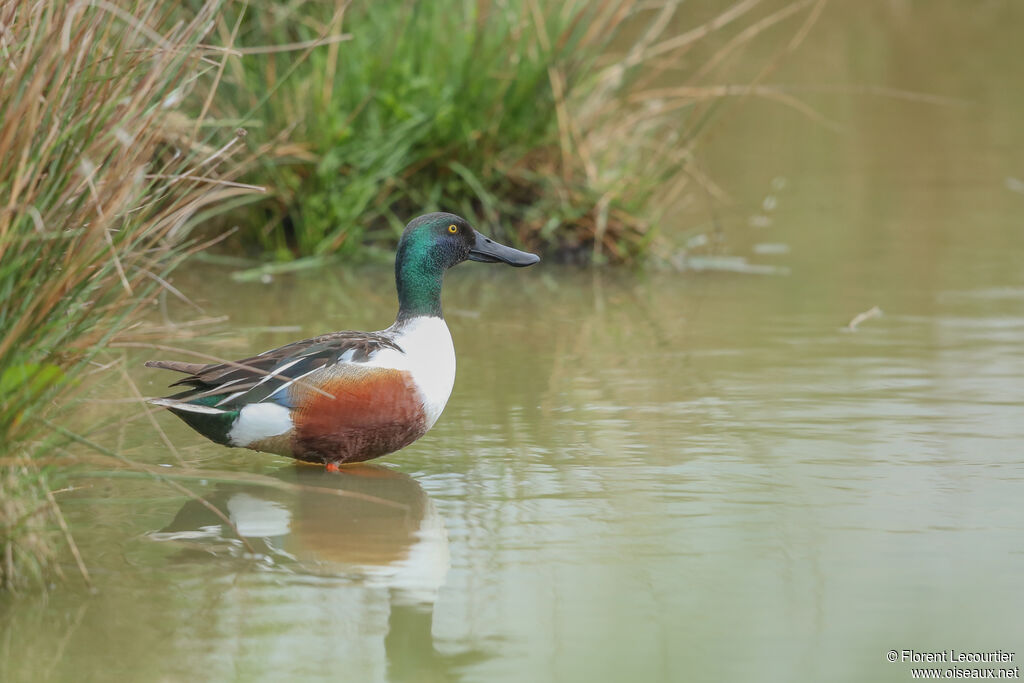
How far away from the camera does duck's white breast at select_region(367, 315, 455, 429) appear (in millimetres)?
4758

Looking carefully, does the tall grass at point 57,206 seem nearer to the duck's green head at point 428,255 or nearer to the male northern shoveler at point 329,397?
the male northern shoveler at point 329,397

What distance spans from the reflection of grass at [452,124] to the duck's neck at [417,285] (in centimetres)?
272

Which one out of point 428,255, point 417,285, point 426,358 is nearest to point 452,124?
point 428,255

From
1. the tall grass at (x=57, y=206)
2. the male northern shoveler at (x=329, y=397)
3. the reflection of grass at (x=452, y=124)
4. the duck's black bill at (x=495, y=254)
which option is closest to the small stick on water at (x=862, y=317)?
the reflection of grass at (x=452, y=124)

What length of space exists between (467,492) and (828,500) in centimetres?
109

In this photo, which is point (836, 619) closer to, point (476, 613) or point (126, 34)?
point (476, 613)

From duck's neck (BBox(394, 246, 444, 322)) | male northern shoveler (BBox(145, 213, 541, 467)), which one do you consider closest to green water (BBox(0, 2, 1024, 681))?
male northern shoveler (BBox(145, 213, 541, 467))

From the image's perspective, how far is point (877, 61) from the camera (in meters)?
13.9

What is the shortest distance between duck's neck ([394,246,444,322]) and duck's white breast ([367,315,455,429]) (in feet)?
0.13

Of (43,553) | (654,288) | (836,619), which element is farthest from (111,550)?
(654,288)

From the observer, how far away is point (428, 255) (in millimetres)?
5152

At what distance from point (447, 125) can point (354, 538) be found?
4.20m

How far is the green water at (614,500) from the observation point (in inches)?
133

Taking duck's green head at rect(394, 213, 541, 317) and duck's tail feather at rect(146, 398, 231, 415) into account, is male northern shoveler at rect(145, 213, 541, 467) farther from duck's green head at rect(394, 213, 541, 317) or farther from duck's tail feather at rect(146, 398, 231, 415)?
duck's green head at rect(394, 213, 541, 317)
